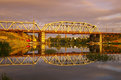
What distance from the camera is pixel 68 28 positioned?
118500 mm

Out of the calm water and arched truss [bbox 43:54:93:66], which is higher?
the calm water

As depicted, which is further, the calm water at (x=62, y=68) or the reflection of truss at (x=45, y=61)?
the reflection of truss at (x=45, y=61)

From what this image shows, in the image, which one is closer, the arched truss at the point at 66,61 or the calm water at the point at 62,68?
the calm water at the point at 62,68

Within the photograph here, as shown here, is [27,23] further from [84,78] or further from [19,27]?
[84,78]

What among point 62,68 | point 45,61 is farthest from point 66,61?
point 62,68

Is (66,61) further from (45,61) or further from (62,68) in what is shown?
(62,68)

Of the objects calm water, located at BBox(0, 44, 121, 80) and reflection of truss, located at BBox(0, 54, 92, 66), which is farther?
reflection of truss, located at BBox(0, 54, 92, 66)

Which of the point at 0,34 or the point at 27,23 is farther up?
the point at 27,23

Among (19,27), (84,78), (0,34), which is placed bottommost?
(84,78)

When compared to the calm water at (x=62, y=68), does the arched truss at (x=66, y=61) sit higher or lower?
lower

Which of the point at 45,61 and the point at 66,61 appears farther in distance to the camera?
the point at 66,61

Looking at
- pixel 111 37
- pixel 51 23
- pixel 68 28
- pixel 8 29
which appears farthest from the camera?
pixel 111 37

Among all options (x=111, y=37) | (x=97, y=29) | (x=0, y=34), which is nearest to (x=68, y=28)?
(x=97, y=29)

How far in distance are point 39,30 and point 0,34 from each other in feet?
90.7
